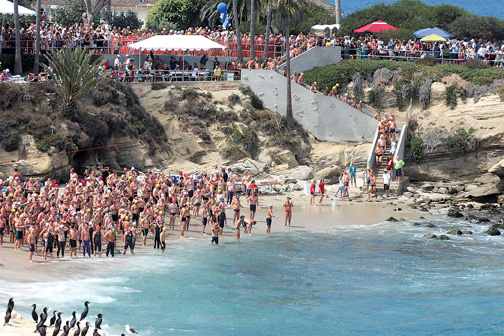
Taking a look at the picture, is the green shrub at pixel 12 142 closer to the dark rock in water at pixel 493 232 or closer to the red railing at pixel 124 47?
the red railing at pixel 124 47

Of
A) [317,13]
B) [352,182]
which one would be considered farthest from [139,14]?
[352,182]

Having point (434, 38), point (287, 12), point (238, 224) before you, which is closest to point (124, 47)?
point (287, 12)

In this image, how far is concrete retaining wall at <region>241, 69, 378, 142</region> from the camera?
1439 inches

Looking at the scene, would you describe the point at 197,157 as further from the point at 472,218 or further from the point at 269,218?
the point at 472,218

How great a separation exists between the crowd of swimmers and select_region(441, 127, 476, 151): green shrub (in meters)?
10.1

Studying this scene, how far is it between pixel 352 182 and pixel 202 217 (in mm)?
9331

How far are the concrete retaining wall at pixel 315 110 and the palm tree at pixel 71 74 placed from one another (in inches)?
344

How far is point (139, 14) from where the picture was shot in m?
70.7

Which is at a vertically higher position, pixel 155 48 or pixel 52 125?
pixel 155 48

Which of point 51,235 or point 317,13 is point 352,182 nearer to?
point 51,235

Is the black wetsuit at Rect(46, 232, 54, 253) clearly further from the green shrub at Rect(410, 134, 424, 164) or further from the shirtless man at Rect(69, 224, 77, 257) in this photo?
the green shrub at Rect(410, 134, 424, 164)

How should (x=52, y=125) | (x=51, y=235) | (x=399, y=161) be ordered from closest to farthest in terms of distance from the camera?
(x=51, y=235) → (x=52, y=125) → (x=399, y=161)

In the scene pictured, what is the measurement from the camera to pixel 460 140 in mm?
34750

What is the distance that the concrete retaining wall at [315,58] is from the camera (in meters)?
38.8
